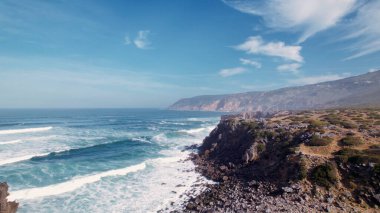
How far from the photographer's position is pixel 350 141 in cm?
3036

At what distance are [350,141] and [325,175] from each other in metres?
8.72

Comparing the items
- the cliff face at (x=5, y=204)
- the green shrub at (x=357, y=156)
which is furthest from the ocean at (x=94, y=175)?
the green shrub at (x=357, y=156)

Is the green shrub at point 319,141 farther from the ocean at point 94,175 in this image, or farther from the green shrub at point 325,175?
the ocean at point 94,175

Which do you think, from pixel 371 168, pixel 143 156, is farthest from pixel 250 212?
pixel 143 156

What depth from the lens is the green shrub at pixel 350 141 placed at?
29966 mm

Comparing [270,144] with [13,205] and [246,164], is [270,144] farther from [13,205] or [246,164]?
[13,205]

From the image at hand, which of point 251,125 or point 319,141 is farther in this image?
point 251,125

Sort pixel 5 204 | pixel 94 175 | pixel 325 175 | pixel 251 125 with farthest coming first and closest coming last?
pixel 251 125
pixel 94 175
pixel 325 175
pixel 5 204

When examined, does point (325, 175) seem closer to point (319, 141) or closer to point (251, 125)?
point (319, 141)

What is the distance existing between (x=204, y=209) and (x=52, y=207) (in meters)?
13.9

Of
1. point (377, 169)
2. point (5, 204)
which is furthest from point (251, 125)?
point (5, 204)

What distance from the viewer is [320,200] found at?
72.1 ft

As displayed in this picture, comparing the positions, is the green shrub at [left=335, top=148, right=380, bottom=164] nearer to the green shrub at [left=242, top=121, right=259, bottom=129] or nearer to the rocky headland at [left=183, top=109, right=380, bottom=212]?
the rocky headland at [left=183, top=109, right=380, bottom=212]

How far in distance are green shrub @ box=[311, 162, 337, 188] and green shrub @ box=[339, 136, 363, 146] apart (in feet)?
21.0
